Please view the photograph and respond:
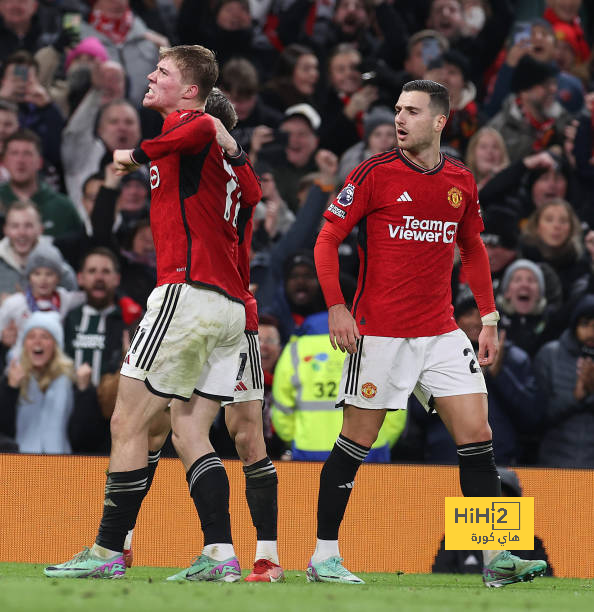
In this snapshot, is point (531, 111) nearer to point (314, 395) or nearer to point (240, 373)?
point (314, 395)

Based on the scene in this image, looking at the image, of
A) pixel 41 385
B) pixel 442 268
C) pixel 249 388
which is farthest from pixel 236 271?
pixel 41 385

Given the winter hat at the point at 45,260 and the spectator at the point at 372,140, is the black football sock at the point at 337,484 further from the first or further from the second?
the spectator at the point at 372,140

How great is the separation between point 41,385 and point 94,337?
66 cm

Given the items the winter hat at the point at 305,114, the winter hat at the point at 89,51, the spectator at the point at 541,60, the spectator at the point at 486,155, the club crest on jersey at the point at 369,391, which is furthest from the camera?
the spectator at the point at 541,60

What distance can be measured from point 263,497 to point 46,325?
356 cm

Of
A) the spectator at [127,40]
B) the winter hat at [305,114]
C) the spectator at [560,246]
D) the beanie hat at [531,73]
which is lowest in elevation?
the spectator at [560,246]

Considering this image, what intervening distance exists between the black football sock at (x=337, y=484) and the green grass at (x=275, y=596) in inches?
12.6

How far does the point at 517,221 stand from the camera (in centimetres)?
1103

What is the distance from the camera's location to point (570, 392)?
30.2 feet

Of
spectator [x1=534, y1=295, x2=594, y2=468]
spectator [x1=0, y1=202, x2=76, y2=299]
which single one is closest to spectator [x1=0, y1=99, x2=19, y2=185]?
spectator [x1=0, y1=202, x2=76, y2=299]

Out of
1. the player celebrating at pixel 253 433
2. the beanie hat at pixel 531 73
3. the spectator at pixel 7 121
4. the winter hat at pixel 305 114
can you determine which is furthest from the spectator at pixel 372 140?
the player celebrating at pixel 253 433

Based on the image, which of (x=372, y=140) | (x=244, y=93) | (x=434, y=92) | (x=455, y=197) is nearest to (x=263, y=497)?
(x=455, y=197)

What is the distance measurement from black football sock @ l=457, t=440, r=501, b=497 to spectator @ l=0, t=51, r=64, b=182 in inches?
262

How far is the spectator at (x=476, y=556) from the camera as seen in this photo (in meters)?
7.48
